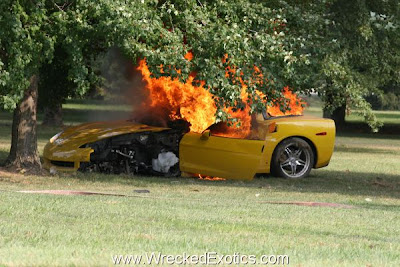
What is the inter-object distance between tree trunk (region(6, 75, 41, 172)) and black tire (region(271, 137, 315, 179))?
4672 mm

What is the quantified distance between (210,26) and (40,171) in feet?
14.3

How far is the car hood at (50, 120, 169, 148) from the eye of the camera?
61.1 feet

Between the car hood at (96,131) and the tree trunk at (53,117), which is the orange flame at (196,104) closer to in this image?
the car hood at (96,131)

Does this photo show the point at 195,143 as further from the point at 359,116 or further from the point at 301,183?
the point at 359,116

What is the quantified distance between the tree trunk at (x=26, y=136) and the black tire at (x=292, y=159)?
467 cm

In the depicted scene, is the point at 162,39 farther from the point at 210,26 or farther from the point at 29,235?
the point at 29,235

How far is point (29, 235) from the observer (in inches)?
353

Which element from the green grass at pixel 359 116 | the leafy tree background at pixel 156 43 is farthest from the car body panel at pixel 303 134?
the green grass at pixel 359 116

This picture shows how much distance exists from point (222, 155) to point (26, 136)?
13.5 feet

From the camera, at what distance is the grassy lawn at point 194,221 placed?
8.34 m

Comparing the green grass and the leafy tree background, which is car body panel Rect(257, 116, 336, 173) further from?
the green grass

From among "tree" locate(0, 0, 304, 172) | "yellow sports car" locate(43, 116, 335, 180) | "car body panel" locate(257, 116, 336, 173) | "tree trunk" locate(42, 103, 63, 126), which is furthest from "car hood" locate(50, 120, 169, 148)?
"tree trunk" locate(42, 103, 63, 126)

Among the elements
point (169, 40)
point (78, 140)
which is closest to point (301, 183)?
point (169, 40)

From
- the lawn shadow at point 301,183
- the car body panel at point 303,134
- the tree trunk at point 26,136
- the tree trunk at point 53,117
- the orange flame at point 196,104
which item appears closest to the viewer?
the lawn shadow at point 301,183
